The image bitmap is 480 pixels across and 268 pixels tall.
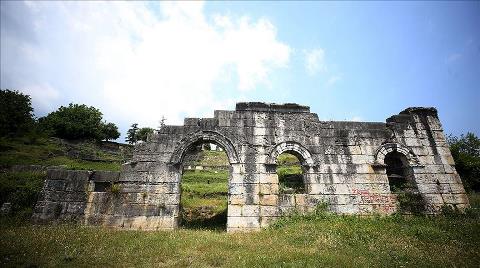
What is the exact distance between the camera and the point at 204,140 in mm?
11023

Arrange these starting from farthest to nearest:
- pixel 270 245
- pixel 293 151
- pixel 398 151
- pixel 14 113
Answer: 1. pixel 14 113
2. pixel 398 151
3. pixel 293 151
4. pixel 270 245

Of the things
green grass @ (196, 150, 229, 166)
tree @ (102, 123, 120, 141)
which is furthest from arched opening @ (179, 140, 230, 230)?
tree @ (102, 123, 120, 141)

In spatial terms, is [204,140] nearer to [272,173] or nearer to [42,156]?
[272,173]

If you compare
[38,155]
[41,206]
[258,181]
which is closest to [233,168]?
[258,181]

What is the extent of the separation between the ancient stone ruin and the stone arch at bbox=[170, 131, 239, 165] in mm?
41

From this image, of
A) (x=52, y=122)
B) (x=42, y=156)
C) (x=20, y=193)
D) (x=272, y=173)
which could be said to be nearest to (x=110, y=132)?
(x=52, y=122)

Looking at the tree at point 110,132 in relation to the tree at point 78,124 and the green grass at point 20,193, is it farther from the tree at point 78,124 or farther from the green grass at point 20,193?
the green grass at point 20,193

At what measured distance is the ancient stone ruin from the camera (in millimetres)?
9867

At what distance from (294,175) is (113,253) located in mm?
10740

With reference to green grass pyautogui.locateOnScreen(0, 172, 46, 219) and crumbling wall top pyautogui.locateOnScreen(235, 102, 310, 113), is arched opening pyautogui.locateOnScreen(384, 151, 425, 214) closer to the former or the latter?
crumbling wall top pyautogui.locateOnScreen(235, 102, 310, 113)

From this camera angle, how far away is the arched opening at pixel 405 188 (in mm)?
10758

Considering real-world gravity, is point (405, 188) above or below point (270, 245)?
above

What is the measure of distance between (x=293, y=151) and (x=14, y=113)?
98.0 feet

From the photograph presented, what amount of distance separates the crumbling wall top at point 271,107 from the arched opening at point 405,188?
4.55m
